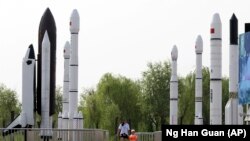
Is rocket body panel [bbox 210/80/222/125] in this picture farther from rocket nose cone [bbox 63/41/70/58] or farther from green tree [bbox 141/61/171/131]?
green tree [bbox 141/61/171/131]

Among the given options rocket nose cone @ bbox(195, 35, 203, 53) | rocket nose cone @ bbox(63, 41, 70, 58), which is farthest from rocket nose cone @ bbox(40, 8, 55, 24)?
rocket nose cone @ bbox(195, 35, 203, 53)

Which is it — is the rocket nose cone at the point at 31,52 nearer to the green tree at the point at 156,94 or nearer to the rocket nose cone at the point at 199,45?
the rocket nose cone at the point at 199,45

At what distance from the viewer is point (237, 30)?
108 feet

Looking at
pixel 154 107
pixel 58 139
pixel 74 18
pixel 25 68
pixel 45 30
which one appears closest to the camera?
pixel 58 139

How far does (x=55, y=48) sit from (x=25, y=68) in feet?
9.84

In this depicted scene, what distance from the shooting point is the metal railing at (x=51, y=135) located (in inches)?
906

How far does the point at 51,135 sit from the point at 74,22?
1297 cm

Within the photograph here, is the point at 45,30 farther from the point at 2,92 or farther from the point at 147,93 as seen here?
the point at 2,92

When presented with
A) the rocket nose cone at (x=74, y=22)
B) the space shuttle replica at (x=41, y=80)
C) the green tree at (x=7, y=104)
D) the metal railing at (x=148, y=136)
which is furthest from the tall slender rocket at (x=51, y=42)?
the green tree at (x=7, y=104)

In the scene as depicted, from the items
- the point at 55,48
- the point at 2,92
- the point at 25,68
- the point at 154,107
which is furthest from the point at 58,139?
the point at 2,92

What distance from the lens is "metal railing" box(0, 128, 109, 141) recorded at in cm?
2302

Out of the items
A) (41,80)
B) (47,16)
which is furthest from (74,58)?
(41,80)

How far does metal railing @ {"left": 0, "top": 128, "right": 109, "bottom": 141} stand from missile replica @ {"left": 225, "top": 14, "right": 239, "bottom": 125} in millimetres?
9721

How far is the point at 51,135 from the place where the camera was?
2450 centimetres
